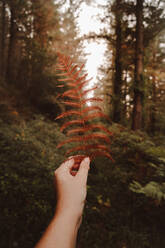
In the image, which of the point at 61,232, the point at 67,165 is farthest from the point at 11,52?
the point at 61,232

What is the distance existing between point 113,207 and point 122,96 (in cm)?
524

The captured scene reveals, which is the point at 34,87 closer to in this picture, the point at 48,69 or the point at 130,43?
the point at 48,69

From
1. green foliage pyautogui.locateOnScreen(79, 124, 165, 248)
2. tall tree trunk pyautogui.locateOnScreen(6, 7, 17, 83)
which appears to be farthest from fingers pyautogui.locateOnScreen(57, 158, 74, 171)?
tall tree trunk pyautogui.locateOnScreen(6, 7, 17, 83)

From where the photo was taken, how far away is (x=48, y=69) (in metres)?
8.73

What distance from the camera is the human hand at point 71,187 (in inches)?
37.0

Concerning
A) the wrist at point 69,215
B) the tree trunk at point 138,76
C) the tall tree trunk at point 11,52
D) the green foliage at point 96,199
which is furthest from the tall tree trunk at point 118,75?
the tall tree trunk at point 11,52

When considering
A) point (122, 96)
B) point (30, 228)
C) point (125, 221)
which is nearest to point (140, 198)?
point (125, 221)

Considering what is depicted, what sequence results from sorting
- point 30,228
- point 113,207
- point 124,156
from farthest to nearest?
point 124,156 < point 113,207 < point 30,228

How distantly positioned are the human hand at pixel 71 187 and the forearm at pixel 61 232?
1.4 inches

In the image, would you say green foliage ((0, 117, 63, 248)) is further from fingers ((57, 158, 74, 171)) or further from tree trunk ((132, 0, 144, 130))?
tree trunk ((132, 0, 144, 130))

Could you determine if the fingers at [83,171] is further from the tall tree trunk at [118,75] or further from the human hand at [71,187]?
the tall tree trunk at [118,75]

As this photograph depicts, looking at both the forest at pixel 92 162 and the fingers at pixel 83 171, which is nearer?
the fingers at pixel 83 171

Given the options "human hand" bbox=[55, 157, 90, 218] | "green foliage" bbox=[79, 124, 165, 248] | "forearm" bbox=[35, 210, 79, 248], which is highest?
"human hand" bbox=[55, 157, 90, 218]

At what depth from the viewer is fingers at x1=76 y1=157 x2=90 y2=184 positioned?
111 cm
